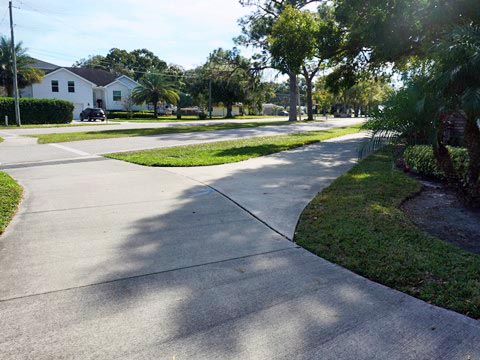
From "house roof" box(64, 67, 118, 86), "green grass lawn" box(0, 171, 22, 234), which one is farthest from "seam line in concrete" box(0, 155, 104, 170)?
"house roof" box(64, 67, 118, 86)

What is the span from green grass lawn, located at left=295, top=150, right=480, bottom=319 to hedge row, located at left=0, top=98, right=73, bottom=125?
35987mm

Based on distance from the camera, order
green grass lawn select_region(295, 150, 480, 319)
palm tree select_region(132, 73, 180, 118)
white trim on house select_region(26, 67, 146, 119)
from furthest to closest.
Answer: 1. palm tree select_region(132, 73, 180, 118)
2. white trim on house select_region(26, 67, 146, 119)
3. green grass lawn select_region(295, 150, 480, 319)

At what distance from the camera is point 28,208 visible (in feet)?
20.1

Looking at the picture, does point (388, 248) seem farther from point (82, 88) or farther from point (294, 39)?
point (82, 88)

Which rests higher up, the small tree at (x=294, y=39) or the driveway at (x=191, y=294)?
the small tree at (x=294, y=39)

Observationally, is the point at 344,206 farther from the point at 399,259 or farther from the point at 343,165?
the point at 343,165

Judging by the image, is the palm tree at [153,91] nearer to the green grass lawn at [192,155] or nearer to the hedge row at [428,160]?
the green grass lawn at [192,155]

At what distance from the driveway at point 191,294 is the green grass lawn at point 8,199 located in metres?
0.16

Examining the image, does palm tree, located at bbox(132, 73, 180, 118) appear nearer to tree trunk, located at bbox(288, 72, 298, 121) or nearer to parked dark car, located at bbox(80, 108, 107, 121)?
parked dark car, located at bbox(80, 108, 107, 121)

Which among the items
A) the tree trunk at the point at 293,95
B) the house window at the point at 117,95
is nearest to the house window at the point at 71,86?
the house window at the point at 117,95

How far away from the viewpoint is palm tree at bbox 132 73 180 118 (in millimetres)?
51750

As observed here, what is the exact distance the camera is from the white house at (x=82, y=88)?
163 ft

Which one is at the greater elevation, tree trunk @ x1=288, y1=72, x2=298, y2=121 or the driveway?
tree trunk @ x1=288, y1=72, x2=298, y2=121

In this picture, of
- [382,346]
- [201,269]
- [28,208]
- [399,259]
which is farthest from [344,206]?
[28,208]
